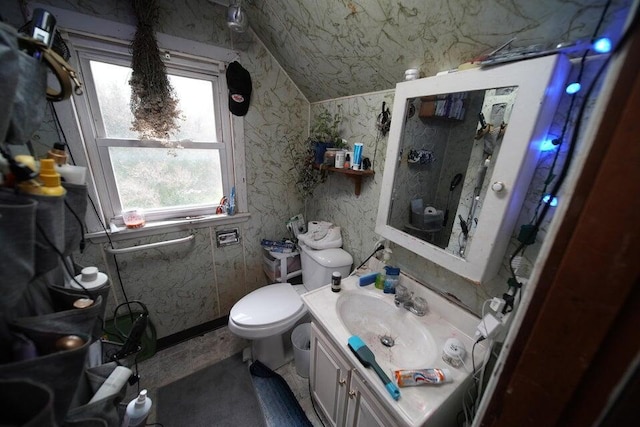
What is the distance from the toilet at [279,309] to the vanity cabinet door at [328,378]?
0.99ft

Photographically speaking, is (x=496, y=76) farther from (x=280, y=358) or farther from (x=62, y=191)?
(x=280, y=358)

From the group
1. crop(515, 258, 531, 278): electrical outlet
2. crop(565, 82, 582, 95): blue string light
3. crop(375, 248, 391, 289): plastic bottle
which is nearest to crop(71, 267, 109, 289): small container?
crop(375, 248, 391, 289): plastic bottle

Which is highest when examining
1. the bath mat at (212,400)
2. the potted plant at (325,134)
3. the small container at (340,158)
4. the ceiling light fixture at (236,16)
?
the ceiling light fixture at (236,16)

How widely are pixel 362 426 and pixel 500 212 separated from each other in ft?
3.09

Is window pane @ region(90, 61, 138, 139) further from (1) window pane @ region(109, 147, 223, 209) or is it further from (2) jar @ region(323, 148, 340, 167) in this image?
(2) jar @ region(323, 148, 340, 167)

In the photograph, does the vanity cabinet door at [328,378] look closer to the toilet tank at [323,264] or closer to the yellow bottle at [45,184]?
the toilet tank at [323,264]

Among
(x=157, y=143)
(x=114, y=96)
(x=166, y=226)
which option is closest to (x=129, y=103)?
(x=114, y=96)

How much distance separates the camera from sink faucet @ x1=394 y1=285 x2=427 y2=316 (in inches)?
40.2

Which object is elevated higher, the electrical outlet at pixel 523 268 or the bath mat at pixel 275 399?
the electrical outlet at pixel 523 268

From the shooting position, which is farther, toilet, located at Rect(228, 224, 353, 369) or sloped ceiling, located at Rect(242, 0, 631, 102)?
toilet, located at Rect(228, 224, 353, 369)

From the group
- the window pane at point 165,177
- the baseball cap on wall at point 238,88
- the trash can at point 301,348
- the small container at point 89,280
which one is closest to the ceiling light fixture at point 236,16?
the baseball cap on wall at point 238,88

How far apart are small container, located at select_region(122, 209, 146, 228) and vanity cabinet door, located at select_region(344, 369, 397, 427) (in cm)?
141

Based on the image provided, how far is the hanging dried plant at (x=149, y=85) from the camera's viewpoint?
113 centimetres

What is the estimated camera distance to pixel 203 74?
4.58ft
